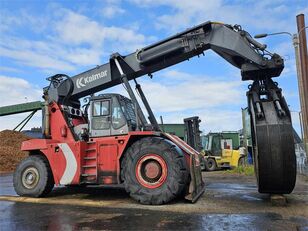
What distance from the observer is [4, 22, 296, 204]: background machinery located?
887 centimetres

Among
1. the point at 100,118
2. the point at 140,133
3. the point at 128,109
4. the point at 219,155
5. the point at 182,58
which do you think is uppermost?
the point at 182,58

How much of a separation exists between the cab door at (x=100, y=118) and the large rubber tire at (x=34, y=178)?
1.77 m

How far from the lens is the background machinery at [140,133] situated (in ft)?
29.1

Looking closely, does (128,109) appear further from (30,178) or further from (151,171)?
(30,178)


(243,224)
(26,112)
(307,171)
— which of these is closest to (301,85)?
(307,171)

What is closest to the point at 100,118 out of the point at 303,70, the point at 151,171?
the point at 151,171

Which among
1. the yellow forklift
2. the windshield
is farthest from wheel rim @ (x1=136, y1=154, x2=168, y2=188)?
the yellow forklift

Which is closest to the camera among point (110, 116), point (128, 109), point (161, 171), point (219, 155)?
point (161, 171)

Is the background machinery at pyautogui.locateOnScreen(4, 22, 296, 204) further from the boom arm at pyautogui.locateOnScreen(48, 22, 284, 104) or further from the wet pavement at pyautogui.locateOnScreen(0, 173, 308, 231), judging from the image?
the wet pavement at pyautogui.locateOnScreen(0, 173, 308, 231)

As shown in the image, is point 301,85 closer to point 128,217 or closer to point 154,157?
point 154,157

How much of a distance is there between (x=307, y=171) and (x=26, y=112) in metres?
30.2

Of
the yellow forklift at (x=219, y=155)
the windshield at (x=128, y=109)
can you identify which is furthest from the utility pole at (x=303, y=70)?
the windshield at (x=128, y=109)

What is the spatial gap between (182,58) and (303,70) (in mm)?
9032

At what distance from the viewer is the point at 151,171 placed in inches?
382
